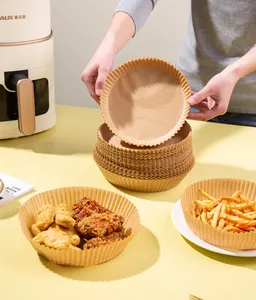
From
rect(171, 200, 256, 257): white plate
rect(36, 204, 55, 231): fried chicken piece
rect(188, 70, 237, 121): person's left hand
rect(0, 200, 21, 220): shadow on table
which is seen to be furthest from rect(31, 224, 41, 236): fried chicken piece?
rect(188, 70, 237, 121): person's left hand

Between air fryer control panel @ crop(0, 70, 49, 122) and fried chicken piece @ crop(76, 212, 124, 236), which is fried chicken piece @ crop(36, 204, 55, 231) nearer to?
fried chicken piece @ crop(76, 212, 124, 236)

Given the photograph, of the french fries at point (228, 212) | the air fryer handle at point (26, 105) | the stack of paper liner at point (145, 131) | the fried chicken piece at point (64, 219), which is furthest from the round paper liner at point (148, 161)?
the air fryer handle at point (26, 105)

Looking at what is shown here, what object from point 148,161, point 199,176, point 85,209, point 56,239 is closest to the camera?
point 56,239

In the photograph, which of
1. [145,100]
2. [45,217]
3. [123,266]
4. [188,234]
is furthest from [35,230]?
[145,100]

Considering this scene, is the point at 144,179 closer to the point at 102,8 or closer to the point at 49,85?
the point at 49,85

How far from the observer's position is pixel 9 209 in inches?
46.3

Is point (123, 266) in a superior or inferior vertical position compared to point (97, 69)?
inferior

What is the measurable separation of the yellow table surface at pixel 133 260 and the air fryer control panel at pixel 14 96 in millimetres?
138

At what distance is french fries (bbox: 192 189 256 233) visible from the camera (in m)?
1.03

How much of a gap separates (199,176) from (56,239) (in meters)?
0.47

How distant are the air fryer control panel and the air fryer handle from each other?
0.9 inches

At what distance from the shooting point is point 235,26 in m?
1.74

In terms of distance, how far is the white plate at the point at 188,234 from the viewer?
101 cm

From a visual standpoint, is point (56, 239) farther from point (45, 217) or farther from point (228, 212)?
point (228, 212)
